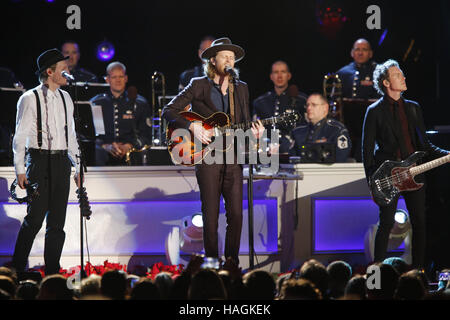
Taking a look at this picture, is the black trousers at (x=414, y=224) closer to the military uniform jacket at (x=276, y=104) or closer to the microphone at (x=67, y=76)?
the microphone at (x=67, y=76)

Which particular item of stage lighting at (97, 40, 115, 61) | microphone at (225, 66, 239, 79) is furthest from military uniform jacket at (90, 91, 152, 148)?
microphone at (225, 66, 239, 79)

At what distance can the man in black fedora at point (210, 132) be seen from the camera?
484cm

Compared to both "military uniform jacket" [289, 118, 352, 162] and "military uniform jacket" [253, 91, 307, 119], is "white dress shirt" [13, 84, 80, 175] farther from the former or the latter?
"military uniform jacket" [253, 91, 307, 119]

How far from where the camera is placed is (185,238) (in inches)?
240

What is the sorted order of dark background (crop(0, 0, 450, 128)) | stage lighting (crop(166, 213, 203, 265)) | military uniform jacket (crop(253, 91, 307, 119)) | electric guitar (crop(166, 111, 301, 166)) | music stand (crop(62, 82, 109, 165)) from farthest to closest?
dark background (crop(0, 0, 450, 128)) < military uniform jacket (crop(253, 91, 307, 119)) < music stand (crop(62, 82, 109, 165)) < stage lighting (crop(166, 213, 203, 265)) < electric guitar (crop(166, 111, 301, 166))

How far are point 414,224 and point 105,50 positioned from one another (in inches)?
245

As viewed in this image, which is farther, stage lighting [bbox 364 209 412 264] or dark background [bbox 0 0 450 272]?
dark background [bbox 0 0 450 272]

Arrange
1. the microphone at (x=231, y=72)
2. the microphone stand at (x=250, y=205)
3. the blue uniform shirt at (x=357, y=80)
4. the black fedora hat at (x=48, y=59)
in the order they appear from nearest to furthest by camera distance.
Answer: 1. the microphone stand at (x=250, y=205)
2. the microphone at (x=231, y=72)
3. the black fedora hat at (x=48, y=59)
4. the blue uniform shirt at (x=357, y=80)

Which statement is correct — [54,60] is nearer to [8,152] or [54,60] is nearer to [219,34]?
[8,152]

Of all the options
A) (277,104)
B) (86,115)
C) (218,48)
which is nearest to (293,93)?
(277,104)

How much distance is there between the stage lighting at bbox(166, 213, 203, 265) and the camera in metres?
6.04

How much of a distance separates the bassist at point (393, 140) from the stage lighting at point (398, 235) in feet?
3.40

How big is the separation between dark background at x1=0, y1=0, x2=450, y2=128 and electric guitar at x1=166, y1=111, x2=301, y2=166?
16.0ft

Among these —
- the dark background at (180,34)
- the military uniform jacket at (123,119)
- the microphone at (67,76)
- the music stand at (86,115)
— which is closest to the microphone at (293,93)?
the dark background at (180,34)
